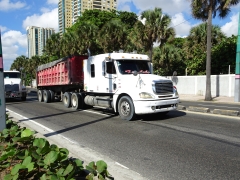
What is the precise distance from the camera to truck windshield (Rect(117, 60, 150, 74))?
966cm

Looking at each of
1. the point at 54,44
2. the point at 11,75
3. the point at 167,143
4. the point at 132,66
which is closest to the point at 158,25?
the point at 11,75

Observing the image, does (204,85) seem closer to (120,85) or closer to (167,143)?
(120,85)

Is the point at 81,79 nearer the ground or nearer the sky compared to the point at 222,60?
nearer the ground

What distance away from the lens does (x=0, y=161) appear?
12.0 feet

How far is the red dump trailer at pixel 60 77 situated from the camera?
523 inches

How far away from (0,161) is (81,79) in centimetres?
963

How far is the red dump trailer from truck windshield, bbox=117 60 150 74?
3855 mm

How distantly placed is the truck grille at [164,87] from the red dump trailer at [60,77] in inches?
213

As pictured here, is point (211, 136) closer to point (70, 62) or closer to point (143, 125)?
point (143, 125)

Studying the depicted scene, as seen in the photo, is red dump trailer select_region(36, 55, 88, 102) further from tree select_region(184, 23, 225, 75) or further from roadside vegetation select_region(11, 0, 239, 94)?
tree select_region(184, 23, 225, 75)

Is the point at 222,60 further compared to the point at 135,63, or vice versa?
the point at 222,60

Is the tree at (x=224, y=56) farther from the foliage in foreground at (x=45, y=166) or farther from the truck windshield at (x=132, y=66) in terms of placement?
the foliage in foreground at (x=45, y=166)

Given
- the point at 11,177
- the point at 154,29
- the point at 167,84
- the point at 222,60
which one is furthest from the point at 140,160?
the point at 222,60

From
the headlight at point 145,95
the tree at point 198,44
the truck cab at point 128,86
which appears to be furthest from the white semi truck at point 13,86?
the tree at point 198,44
